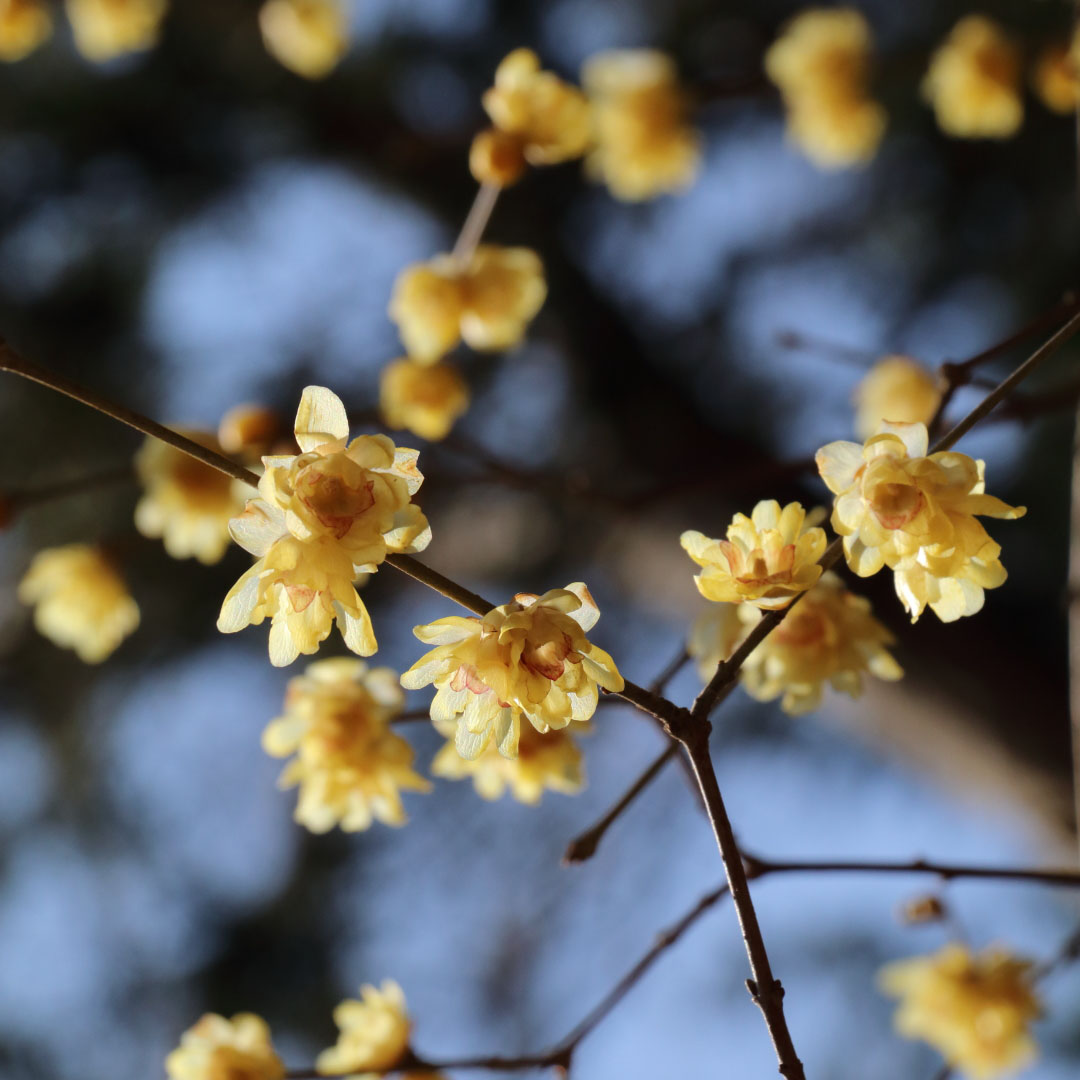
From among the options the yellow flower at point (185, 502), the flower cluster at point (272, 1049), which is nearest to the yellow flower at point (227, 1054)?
the flower cluster at point (272, 1049)

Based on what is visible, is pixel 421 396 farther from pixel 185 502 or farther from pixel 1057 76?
pixel 1057 76

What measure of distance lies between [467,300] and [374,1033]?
1.96ft

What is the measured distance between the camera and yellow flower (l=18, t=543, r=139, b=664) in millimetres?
913

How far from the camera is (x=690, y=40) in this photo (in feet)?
6.22

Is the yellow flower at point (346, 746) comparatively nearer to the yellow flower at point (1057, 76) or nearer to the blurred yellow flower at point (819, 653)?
the blurred yellow flower at point (819, 653)

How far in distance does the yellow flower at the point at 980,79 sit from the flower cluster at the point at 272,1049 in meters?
1.18

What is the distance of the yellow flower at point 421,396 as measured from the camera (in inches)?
35.7

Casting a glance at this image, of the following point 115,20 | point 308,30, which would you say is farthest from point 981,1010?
point 115,20

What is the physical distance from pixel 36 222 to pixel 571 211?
1.02 metres

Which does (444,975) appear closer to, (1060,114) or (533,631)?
(533,631)

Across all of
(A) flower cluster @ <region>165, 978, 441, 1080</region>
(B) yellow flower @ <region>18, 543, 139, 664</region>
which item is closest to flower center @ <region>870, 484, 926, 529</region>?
(A) flower cluster @ <region>165, 978, 441, 1080</region>

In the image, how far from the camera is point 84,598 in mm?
917

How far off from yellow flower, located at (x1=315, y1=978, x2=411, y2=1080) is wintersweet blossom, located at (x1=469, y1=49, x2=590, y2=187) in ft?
2.04

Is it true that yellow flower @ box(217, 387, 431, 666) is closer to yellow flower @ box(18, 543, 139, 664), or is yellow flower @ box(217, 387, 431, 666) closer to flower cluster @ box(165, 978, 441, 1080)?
flower cluster @ box(165, 978, 441, 1080)
